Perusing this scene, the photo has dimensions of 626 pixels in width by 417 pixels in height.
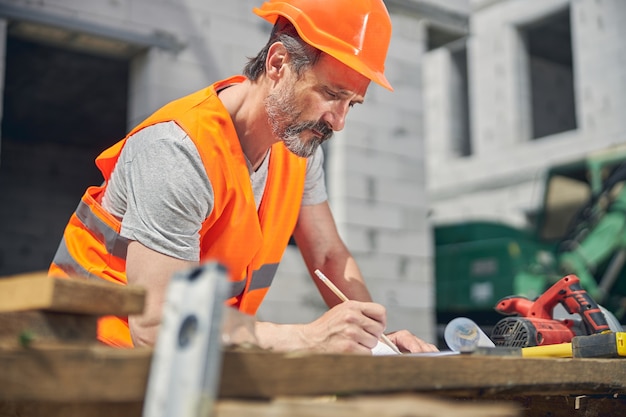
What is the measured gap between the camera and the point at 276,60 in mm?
2287

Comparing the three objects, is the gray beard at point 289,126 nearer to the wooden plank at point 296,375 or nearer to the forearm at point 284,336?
the forearm at point 284,336

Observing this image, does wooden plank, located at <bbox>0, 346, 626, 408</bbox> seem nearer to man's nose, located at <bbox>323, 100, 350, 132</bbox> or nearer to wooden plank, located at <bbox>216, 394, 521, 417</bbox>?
wooden plank, located at <bbox>216, 394, 521, 417</bbox>

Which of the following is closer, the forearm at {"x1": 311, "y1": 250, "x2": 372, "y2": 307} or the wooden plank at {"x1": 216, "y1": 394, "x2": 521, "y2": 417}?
the wooden plank at {"x1": 216, "y1": 394, "x2": 521, "y2": 417}

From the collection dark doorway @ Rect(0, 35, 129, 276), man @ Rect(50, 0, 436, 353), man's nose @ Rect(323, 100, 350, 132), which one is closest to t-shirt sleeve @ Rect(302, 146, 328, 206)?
man @ Rect(50, 0, 436, 353)

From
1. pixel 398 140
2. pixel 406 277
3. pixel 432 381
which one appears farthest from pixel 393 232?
pixel 432 381

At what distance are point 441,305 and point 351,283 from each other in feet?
27.5

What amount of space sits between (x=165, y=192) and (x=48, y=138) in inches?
367

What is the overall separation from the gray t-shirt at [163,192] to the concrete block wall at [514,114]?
38.5 ft

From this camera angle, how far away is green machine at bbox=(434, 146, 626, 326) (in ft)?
31.4

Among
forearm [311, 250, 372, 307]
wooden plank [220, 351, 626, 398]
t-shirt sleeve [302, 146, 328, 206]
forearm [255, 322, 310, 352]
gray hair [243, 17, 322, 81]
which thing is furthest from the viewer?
t-shirt sleeve [302, 146, 328, 206]

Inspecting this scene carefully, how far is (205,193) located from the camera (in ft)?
6.36

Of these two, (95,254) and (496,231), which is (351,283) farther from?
(496,231)

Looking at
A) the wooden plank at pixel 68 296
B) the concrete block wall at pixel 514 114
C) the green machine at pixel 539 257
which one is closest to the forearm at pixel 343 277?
the wooden plank at pixel 68 296

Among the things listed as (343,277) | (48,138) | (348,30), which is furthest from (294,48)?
(48,138)
